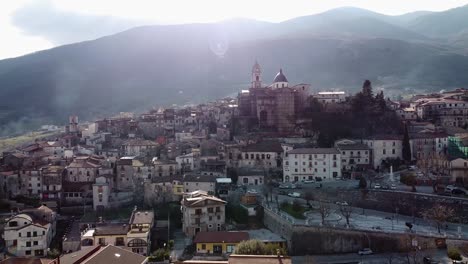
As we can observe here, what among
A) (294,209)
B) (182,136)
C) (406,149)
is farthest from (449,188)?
(182,136)

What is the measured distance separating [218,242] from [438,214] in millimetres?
16646

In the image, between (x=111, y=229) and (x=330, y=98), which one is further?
(x=330, y=98)

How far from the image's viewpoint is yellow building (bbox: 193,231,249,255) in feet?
128

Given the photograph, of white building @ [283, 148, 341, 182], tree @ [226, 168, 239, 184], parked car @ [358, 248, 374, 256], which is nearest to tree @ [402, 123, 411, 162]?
white building @ [283, 148, 341, 182]

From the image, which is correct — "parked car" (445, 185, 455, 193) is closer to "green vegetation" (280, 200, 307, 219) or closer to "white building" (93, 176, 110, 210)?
"green vegetation" (280, 200, 307, 219)

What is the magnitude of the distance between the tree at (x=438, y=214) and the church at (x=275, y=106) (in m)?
24.2

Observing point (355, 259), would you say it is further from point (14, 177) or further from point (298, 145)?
point (14, 177)

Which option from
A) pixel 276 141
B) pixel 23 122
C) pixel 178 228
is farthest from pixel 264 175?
pixel 23 122

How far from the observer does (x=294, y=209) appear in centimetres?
4503

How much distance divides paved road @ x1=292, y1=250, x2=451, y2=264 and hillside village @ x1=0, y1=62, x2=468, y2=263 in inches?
37.3

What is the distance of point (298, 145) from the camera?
58812 mm

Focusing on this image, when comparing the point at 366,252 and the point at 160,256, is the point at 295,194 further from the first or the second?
the point at 160,256

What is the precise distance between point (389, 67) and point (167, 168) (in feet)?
426

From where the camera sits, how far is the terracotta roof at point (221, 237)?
39.5 meters
